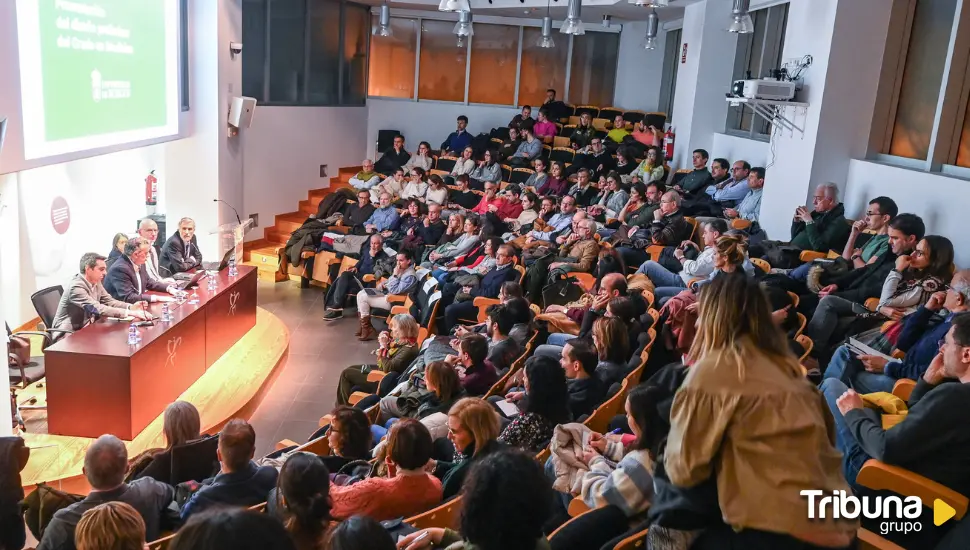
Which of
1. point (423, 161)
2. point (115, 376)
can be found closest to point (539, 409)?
point (115, 376)

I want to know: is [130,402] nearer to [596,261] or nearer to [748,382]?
[596,261]

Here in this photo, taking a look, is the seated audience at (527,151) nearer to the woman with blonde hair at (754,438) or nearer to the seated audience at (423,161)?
the seated audience at (423,161)

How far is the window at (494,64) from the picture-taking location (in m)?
12.8

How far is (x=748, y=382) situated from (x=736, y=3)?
6.81m

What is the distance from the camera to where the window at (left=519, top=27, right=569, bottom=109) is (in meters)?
12.8

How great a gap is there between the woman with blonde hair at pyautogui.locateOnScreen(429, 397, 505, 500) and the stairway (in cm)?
589

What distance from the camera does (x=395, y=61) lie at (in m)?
12.9

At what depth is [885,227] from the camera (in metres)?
5.09

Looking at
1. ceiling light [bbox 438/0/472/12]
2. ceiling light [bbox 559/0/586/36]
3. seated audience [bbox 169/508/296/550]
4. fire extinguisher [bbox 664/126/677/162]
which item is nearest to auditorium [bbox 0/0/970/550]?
seated audience [bbox 169/508/296/550]

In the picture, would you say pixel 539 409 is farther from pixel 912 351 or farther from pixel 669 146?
pixel 669 146

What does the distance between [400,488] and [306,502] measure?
46 cm

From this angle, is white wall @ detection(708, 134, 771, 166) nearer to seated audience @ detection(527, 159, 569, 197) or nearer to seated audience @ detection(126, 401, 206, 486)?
seated audience @ detection(527, 159, 569, 197)

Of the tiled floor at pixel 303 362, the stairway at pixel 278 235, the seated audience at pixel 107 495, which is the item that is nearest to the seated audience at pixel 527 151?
the stairway at pixel 278 235

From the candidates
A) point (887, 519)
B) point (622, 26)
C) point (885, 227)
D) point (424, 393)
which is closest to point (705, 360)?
point (887, 519)
